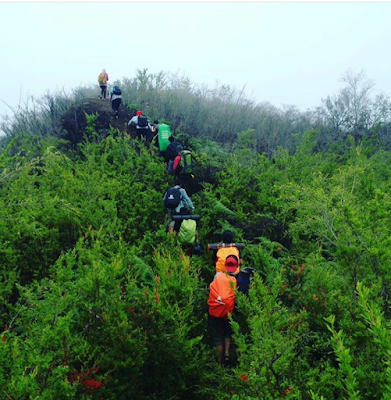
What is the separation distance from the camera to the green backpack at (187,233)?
666 cm

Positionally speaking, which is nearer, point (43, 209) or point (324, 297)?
point (324, 297)

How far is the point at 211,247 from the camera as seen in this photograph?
570 centimetres

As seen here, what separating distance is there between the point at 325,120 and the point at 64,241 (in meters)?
16.6

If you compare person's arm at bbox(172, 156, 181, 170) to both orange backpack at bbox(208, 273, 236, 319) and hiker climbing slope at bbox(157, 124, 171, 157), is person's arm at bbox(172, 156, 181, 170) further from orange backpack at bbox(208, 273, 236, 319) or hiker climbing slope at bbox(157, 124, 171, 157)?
orange backpack at bbox(208, 273, 236, 319)

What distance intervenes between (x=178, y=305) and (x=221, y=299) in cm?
64

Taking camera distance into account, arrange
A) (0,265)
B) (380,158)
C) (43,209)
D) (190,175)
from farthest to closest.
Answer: (380,158) < (190,175) < (43,209) < (0,265)

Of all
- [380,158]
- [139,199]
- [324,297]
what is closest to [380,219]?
[324,297]

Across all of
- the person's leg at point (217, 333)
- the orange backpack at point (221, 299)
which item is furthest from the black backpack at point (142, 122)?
the person's leg at point (217, 333)

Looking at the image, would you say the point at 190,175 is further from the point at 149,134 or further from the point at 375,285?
the point at 375,285

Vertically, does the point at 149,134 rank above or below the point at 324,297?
above

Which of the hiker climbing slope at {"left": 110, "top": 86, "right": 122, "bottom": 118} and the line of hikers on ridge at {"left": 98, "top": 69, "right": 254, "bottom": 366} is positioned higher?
the hiker climbing slope at {"left": 110, "top": 86, "right": 122, "bottom": 118}

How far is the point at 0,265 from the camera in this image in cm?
530

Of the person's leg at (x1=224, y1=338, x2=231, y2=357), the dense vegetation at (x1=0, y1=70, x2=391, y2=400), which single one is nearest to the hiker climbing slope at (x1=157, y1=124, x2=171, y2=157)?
the dense vegetation at (x1=0, y1=70, x2=391, y2=400)

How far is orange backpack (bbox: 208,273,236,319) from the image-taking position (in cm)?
475
